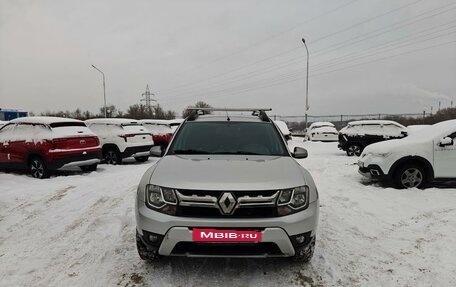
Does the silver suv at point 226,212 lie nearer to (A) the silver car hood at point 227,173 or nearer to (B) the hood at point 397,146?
(A) the silver car hood at point 227,173

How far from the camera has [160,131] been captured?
1641 cm

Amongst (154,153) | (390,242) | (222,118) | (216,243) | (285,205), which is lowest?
(390,242)

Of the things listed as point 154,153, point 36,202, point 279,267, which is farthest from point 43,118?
point 279,267

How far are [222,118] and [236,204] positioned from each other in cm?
224

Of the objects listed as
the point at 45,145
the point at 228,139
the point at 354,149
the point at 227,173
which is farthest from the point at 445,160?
the point at 45,145

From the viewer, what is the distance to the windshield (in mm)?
4590

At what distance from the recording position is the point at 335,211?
6156 mm

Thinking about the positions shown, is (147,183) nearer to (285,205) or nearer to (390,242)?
(285,205)

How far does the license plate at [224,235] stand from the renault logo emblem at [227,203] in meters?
0.18

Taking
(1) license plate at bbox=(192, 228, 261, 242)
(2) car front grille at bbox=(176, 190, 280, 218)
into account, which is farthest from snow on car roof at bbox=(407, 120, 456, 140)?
(1) license plate at bbox=(192, 228, 261, 242)

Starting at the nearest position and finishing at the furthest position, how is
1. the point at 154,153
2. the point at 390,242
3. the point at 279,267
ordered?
the point at 279,267 < the point at 390,242 < the point at 154,153

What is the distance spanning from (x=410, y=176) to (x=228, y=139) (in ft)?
16.1

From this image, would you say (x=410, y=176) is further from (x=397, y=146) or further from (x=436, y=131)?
(x=436, y=131)

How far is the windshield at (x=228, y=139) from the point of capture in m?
4.59
